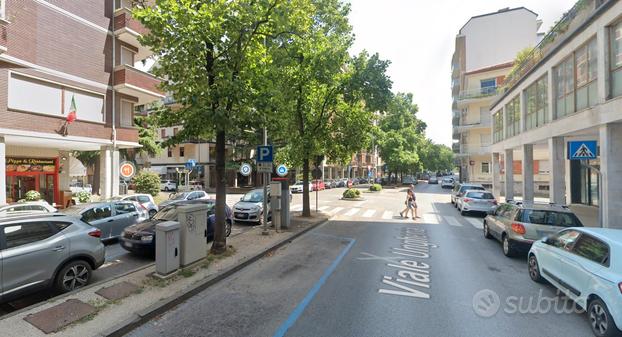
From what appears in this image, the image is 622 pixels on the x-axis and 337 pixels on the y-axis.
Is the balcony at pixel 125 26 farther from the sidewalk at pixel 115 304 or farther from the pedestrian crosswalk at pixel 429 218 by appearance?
the sidewalk at pixel 115 304

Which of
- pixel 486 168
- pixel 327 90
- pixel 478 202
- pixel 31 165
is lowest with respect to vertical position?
pixel 478 202

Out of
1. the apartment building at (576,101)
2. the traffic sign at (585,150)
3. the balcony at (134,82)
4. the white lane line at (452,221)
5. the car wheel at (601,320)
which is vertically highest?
the balcony at (134,82)

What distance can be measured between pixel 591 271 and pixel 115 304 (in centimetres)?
745

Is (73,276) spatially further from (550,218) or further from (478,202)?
(478,202)

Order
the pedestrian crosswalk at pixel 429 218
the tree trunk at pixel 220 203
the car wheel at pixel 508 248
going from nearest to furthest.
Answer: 1. the car wheel at pixel 508 248
2. the tree trunk at pixel 220 203
3. the pedestrian crosswalk at pixel 429 218

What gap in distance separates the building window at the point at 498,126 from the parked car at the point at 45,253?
24524mm

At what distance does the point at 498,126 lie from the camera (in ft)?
76.0

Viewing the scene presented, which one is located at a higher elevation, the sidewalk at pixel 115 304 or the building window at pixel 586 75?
the building window at pixel 586 75

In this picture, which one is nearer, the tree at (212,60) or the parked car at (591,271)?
the parked car at (591,271)

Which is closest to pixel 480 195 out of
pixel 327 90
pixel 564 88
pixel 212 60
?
pixel 564 88

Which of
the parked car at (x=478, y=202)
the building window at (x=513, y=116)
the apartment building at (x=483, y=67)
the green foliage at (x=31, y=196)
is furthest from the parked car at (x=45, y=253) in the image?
the apartment building at (x=483, y=67)

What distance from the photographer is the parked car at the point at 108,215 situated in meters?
9.20

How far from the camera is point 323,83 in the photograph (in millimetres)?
13945

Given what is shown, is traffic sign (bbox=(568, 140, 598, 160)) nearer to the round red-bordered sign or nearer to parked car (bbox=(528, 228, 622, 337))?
parked car (bbox=(528, 228, 622, 337))
